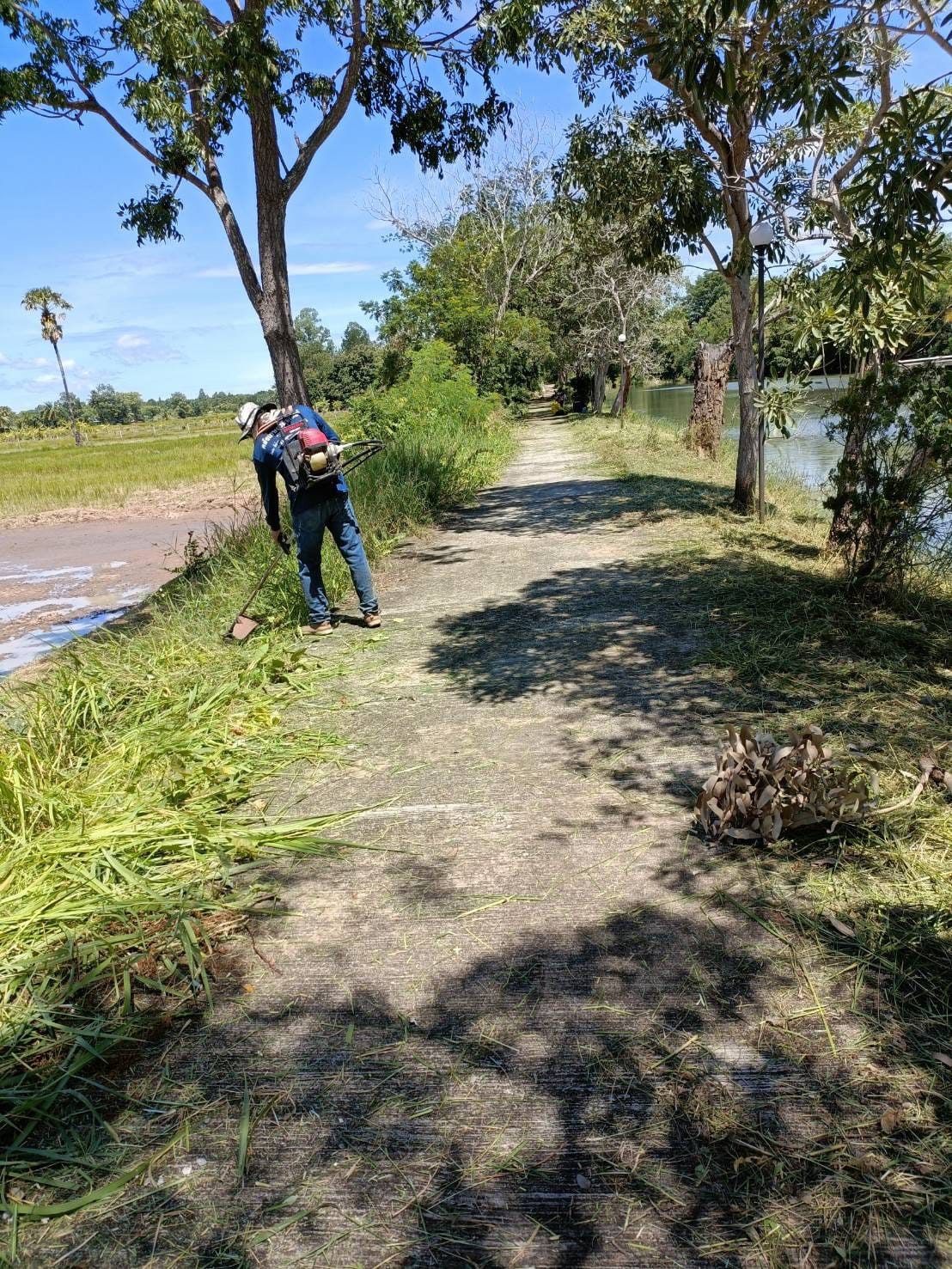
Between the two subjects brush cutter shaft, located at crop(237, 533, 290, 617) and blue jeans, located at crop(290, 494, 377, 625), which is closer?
blue jeans, located at crop(290, 494, 377, 625)

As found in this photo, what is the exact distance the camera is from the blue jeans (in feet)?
19.9

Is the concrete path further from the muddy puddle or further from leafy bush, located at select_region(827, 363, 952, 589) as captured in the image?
the muddy puddle

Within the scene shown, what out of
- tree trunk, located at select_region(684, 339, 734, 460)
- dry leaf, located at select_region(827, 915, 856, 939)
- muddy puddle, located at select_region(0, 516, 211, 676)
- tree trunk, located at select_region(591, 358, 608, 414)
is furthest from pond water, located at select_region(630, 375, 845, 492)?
muddy puddle, located at select_region(0, 516, 211, 676)

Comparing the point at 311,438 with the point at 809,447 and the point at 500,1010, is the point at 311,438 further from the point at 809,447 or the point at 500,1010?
the point at 809,447

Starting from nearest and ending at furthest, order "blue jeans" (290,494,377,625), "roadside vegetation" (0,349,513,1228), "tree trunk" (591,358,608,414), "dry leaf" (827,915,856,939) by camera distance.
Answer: "roadside vegetation" (0,349,513,1228) < "dry leaf" (827,915,856,939) < "blue jeans" (290,494,377,625) < "tree trunk" (591,358,608,414)

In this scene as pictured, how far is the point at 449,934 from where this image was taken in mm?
2742

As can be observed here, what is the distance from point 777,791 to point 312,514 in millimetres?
4040

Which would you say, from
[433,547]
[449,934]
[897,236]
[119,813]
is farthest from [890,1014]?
[433,547]

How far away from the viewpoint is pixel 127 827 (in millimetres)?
3312

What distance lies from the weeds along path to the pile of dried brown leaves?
0.22 metres

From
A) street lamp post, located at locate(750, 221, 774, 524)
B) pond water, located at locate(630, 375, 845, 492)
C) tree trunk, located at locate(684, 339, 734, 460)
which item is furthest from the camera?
tree trunk, located at locate(684, 339, 734, 460)

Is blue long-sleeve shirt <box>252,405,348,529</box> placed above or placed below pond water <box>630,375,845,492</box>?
above

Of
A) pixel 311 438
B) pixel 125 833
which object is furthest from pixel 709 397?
pixel 125 833

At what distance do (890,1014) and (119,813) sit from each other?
285cm
